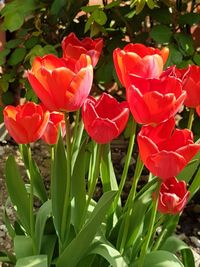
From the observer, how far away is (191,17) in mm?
2152

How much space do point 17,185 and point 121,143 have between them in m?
1.70

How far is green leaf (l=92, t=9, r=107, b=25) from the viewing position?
200cm

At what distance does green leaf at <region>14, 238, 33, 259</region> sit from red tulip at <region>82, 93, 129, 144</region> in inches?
17.3

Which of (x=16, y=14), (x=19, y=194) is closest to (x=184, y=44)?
(x=16, y=14)

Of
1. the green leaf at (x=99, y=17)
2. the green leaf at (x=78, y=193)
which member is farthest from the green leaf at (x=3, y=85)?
the green leaf at (x=78, y=193)

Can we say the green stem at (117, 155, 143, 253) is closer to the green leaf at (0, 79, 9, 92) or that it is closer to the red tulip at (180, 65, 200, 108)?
the red tulip at (180, 65, 200, 108)

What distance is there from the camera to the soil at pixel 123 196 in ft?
7.59

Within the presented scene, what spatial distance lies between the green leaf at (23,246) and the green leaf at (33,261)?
9 centimetres

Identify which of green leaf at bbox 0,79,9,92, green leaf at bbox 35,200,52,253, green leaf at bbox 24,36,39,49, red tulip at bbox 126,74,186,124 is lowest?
green leaf at bbox 0,79,9,92

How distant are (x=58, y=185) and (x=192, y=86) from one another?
393mm

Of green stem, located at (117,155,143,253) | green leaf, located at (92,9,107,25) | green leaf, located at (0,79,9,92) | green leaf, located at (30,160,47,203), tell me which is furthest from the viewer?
green leaf, located at (0,79,9,92)

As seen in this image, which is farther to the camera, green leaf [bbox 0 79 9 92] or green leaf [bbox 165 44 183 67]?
green leaf [bbox 0 79 9 92]

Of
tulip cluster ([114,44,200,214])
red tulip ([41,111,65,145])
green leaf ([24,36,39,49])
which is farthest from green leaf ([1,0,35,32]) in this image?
tulip cluster ([114,44,200,214])

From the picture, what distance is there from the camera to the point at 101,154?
50.5 inches
